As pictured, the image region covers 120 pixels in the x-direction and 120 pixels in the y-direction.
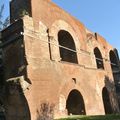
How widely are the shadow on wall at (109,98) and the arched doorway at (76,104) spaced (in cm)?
347

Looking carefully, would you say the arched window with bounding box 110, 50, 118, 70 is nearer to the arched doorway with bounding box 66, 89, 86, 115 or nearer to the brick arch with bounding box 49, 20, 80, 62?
the brick arch with bounding box 49, 20, 80, 62

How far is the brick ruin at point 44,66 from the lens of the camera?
8195 mm

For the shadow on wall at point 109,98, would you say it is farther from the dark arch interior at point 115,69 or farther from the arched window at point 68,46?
the arched window at point 68,46

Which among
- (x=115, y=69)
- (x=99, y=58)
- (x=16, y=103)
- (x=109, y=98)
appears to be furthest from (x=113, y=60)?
(x=16, y=103)

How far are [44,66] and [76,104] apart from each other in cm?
318

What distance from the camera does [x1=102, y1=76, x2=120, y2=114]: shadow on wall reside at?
45.4ft

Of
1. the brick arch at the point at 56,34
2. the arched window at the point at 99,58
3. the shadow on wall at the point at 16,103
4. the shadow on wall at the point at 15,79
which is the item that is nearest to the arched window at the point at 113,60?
the arched window at the point at 99,58

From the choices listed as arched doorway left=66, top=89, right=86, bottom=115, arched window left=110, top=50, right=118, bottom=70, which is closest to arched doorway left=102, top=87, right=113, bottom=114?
arched doorway left=66, top=89, right=86, bottom=115

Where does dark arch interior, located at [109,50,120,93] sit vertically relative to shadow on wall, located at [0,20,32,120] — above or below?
above

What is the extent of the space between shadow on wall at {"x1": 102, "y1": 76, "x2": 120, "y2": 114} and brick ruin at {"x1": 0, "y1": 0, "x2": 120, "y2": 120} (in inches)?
45.6

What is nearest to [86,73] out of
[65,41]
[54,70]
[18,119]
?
[65,41]

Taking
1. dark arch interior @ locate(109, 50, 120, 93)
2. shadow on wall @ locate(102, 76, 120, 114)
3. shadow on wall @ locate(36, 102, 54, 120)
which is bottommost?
shadow on wall @ locate(36, 102, 54, 120)

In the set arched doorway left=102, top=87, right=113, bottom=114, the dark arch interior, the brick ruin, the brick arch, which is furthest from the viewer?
the dark arch interior

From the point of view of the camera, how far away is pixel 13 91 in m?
8.27
